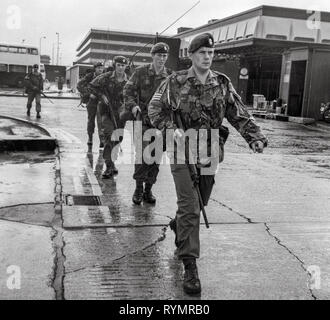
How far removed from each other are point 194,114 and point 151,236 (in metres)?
1.51

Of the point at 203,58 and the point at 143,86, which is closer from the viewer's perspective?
the point at 203,58

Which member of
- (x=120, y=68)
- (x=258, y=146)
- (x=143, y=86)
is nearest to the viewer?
(x=258, y=146)

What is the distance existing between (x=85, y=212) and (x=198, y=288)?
7.89ft

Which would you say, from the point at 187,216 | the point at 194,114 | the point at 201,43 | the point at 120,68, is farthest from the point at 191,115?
the point at 120,68

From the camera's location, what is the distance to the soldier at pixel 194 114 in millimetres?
3779

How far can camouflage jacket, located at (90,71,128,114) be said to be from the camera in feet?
25.4

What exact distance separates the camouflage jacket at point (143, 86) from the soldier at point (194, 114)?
192 cm

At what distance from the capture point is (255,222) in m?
5.59

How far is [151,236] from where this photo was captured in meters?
4.92

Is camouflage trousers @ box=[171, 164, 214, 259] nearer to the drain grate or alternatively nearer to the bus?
the drain grate

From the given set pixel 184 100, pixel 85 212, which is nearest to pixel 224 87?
pixel 184 100

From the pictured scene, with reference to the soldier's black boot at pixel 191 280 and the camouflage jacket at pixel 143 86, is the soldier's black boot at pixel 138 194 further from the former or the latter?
the soldier's black boot at pixel 191 280

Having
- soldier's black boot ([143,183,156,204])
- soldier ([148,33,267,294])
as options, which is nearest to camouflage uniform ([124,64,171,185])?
soldier's black boot ([143,183,156,204])

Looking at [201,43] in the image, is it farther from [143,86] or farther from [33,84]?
[33,84]
